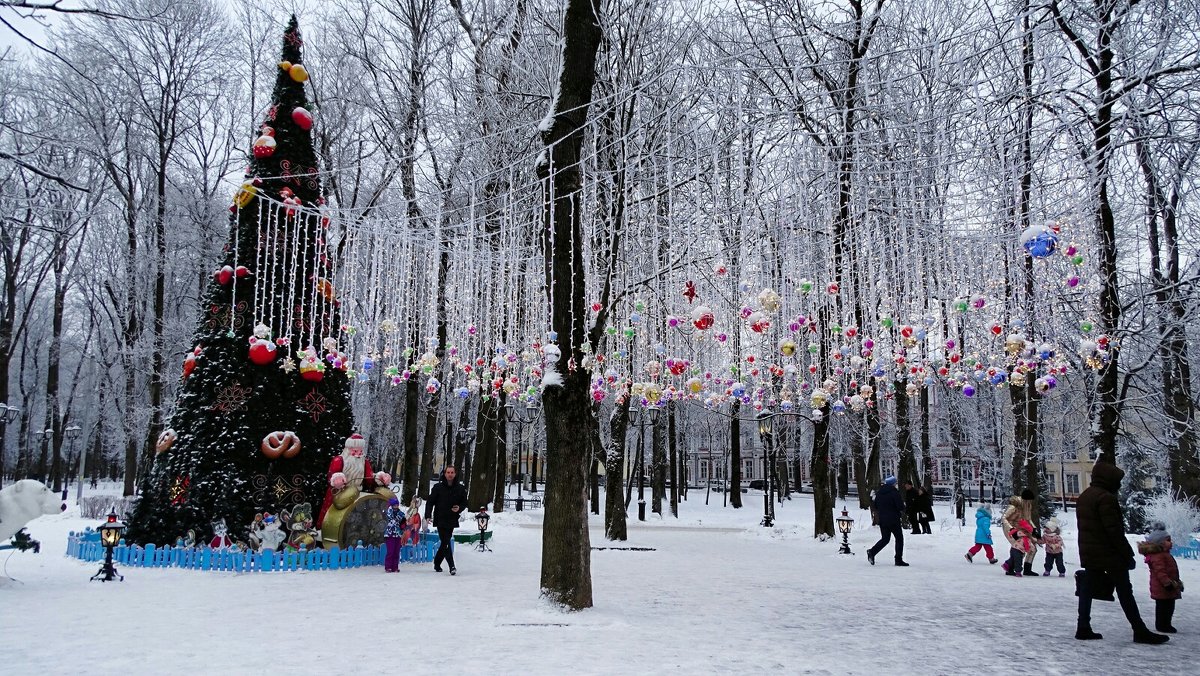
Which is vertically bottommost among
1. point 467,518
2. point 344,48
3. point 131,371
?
point 467,518

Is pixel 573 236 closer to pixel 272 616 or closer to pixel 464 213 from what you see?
pixel 272 616

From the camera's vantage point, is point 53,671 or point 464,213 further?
point 464,213

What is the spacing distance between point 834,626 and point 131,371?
87.8 feet

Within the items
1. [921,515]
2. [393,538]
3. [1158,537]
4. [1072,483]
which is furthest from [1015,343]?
[1072,483]

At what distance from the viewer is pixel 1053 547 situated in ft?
41.4

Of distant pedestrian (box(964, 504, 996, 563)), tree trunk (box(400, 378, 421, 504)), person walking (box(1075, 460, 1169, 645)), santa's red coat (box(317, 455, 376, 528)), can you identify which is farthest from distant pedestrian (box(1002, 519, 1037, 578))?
tree trunk (box(400, 378, 421, 504))

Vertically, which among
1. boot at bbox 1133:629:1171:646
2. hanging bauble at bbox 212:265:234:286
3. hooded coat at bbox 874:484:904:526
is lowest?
boot at bbox 1133:629:1171:646

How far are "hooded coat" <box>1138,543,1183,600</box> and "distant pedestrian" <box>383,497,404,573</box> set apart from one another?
10.2 m

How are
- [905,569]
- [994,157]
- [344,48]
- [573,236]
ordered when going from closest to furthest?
[994,157] → [573,236] → [905,569] → [344,48]

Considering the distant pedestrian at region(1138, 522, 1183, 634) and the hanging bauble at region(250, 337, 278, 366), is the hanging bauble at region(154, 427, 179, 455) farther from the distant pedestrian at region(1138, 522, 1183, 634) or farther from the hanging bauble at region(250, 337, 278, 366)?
the distant pedestrian at region(1138, 522, 1183, 634)

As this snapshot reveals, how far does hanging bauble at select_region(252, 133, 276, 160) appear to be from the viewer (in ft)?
43.0

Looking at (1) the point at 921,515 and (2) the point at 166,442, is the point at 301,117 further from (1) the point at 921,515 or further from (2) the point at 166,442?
(1) the point at 921,515

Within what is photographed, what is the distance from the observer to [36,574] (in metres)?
11.1

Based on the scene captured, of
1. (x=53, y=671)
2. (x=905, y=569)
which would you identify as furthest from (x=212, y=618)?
(x=905, y=569)
